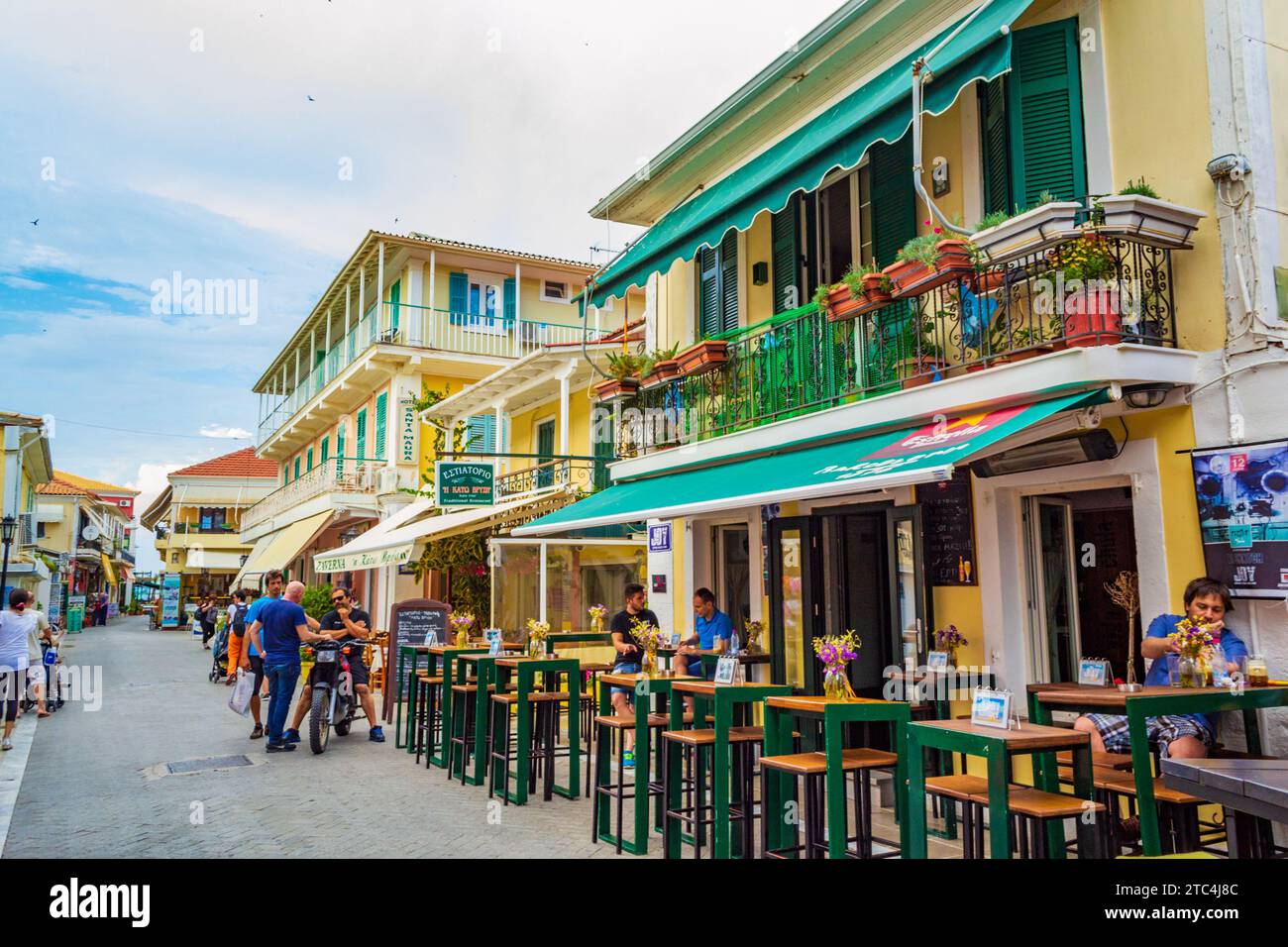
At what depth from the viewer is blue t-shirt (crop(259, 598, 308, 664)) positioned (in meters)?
11.1

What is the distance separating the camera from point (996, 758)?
13.7 ft

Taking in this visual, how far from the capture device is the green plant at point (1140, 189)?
645 centimetres

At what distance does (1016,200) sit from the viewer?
24.4 feet

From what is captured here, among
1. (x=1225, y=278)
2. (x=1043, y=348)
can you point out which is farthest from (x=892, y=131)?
(x=1225, y=278)

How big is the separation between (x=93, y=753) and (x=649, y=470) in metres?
7.39

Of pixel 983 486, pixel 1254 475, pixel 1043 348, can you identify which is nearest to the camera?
pixel 1254 475

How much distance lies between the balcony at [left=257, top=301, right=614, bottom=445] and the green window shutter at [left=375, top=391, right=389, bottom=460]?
1.32m

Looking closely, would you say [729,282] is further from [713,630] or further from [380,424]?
[380,424]

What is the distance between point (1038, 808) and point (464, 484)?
1224 centimetres

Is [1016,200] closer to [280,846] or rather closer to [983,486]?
[983,486]

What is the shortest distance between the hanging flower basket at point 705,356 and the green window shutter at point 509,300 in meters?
14.8

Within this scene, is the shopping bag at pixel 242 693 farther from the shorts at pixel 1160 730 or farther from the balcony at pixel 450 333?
the balcony at pixel 450 333

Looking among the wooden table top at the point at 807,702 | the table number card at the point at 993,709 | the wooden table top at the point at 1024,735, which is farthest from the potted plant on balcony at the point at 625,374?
the wooden table top at the point at 1024,735
